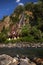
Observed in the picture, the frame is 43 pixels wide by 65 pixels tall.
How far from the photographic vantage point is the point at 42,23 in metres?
175

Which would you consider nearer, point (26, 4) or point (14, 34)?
point (14, 34)

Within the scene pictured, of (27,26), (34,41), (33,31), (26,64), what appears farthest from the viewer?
(27,26)

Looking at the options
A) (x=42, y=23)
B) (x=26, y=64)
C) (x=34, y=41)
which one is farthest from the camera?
(x=42, y=23)

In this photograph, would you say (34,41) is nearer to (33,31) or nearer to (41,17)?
(33,31)

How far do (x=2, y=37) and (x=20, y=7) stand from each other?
46.2m

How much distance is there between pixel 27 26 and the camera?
18800 cm

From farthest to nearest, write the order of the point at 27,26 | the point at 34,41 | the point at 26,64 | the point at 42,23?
the point at 27,26, the point at 42,23, the point at 34,41, the point at 26,64

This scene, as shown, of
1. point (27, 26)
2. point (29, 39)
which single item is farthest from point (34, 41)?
point (27, 26)

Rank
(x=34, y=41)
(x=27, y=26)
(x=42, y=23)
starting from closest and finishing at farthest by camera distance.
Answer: (x=34, y=41)
(x=42, y=23)
(x=27, y=26)

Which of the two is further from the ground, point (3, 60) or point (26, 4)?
point (26, 4)

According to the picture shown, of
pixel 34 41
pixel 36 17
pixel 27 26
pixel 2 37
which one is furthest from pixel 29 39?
pixel 36 17

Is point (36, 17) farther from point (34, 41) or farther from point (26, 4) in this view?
point (34, 41)

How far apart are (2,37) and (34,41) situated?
84.5 feet

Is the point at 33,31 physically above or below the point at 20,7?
below
